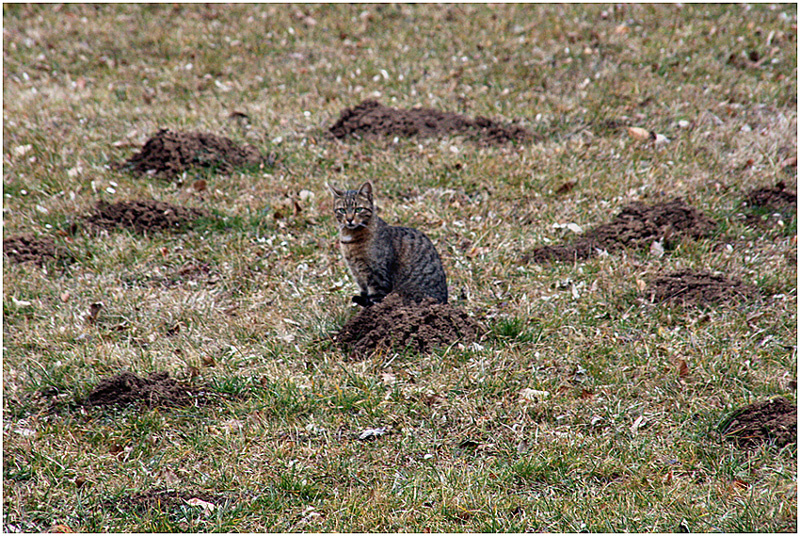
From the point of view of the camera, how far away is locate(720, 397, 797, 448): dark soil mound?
4.62m

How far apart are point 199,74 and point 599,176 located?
698 cm

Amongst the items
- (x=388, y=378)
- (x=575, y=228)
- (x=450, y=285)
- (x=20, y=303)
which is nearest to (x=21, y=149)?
(x=20, y=303)

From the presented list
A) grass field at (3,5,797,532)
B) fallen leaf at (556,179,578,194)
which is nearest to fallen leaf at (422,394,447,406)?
grass field at (3,5,797,532)

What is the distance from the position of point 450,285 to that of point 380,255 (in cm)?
108

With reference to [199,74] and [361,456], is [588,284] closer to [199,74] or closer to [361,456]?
[361,456]

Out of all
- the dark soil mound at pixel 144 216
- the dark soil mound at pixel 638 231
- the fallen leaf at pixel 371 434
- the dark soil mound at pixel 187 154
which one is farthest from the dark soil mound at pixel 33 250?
the dark soil mound at pixel 638 231

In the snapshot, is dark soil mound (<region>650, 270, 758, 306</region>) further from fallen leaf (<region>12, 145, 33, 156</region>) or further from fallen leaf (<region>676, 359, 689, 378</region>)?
fallen leaf (<region>12, 145, 33, 156</region>)

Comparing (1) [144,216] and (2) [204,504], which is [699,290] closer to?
(2) [204,504]

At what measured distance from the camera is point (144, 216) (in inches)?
304

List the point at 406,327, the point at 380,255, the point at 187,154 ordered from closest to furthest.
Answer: the point at 406,327 < the point at 380,255 < the point at 187,154

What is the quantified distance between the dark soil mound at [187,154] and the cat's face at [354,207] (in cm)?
343

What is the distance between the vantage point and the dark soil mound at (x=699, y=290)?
6.19 m

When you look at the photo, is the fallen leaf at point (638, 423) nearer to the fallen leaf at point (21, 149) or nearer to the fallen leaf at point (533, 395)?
the fallen leaf at point (533, 395)

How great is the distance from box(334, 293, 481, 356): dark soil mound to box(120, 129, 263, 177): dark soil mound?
3822 mm
